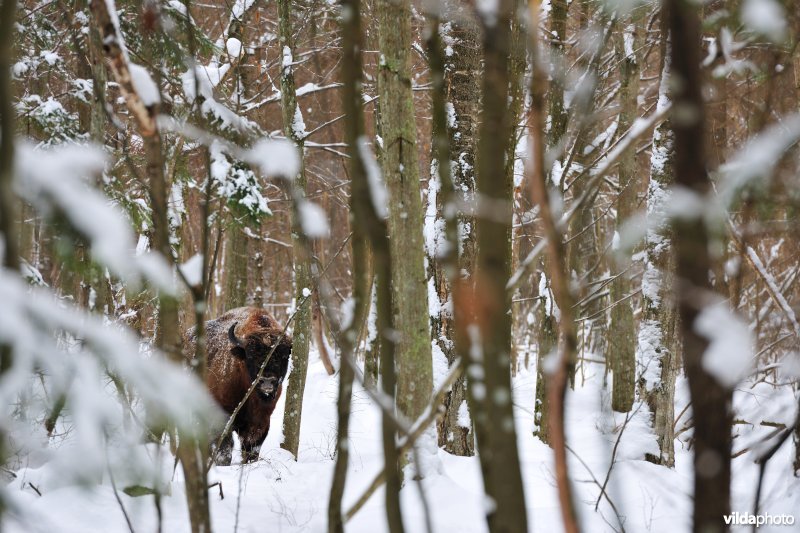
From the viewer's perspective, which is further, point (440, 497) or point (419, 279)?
point (440, 497)

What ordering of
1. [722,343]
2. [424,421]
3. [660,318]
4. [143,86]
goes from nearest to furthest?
[722,343], [424,421], [143,86], [660,318]

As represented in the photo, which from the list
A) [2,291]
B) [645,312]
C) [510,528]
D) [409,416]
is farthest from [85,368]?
[645,312]

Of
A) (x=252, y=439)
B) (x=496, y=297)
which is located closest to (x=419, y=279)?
(x=496, y=297)

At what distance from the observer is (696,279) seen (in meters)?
1.30

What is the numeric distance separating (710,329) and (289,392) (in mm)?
6763

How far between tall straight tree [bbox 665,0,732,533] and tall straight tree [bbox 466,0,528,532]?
0.39 m

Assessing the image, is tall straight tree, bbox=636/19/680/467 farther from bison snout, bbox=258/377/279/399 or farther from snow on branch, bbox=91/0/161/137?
snow on branch, bbox=91/0/161/137

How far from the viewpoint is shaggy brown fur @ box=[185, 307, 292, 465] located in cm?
726

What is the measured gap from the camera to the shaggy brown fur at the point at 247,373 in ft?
23.8

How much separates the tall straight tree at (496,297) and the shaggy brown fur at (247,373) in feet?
19.0

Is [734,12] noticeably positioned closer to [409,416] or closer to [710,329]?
[710,329]

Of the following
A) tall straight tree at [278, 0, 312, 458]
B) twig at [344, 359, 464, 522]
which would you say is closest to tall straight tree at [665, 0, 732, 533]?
twig at [344, 359, 464, 522]

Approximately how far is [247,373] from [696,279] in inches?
271

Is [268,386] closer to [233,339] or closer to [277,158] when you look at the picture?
[233,339]
